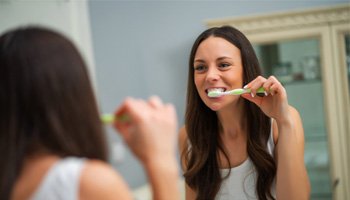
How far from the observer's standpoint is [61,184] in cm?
32

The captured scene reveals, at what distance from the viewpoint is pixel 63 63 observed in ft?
1.10

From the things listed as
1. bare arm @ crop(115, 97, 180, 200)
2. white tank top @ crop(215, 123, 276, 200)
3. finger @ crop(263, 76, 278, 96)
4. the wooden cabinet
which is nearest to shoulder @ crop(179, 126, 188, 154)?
white tank top @ crop(215, 123, 276, 200)

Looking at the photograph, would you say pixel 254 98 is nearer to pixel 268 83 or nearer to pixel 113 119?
pixel 268 83

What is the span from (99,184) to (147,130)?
0.23 feet

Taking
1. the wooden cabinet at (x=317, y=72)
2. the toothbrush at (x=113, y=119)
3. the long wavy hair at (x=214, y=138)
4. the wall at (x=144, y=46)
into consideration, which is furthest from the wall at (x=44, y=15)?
the toothbrush at (x=113, y=119)

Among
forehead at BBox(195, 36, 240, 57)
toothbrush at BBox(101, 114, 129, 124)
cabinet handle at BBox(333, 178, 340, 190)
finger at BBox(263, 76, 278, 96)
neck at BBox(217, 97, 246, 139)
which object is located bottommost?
cabinet handle at BBox(333, 178, 340, 190)

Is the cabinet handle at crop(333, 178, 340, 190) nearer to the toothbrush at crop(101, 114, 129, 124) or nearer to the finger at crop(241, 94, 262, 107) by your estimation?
the finger at crop(241, 94, 262, 107)

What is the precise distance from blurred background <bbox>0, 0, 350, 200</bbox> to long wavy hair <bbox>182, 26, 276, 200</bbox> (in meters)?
0.22

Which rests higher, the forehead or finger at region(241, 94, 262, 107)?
the forehead

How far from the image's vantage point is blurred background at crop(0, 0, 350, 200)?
1.07 meters

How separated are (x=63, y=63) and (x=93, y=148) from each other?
0.08m

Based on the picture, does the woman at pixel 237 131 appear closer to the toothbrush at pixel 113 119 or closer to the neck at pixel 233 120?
the neck at pixel 233 120

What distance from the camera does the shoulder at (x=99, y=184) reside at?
32 centimetres

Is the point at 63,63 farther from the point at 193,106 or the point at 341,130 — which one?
the point at 341,130
